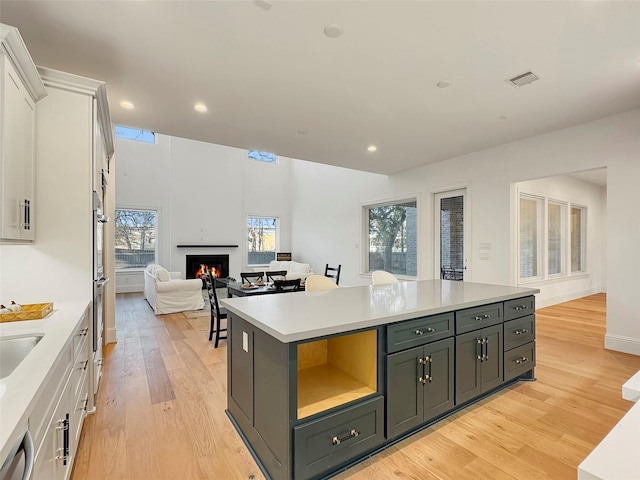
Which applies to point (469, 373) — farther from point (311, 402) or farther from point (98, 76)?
point (98, 76)

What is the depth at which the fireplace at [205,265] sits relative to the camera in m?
9.05

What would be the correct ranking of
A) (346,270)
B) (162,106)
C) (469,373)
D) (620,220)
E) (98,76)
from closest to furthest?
(469,373) → (98,76) → (162,106) → (620,220) → (346,270)

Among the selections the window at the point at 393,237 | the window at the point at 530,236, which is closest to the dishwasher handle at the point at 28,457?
the window at the point at 393,237

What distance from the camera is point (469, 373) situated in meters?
2.32

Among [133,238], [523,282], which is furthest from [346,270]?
[133,238]

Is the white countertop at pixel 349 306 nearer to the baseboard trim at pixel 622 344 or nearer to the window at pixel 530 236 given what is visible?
the baseboard trim at pixel 622 344

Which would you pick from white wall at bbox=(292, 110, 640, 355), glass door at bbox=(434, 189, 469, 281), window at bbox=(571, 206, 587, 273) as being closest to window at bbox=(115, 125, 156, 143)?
white wall at bbox=(292, 110, 640, 355)

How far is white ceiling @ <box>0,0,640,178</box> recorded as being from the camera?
204 cm

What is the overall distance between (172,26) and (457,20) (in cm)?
200

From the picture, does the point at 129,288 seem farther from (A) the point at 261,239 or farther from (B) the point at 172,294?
(A) the point at 261,239

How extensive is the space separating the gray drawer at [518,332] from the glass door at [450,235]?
8.68 feet

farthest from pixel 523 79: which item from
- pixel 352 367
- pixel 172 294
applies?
pixel 172 294

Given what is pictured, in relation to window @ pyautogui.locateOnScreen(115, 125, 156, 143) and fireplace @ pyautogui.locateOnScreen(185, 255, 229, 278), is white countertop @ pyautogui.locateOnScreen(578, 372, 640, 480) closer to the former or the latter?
fireplace @ pyautogui.locateOnScreen(185, 255, 229, 278)

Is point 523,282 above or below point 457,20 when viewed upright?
below
